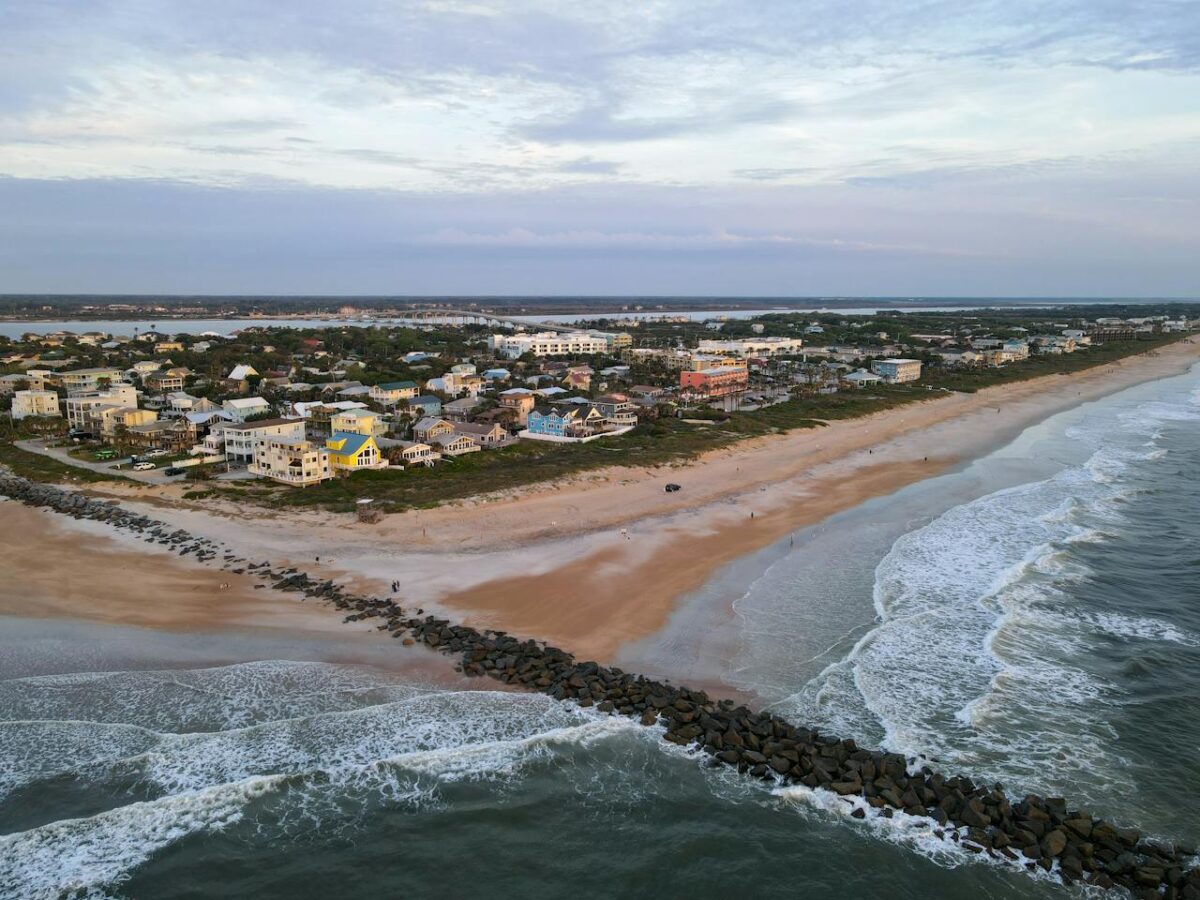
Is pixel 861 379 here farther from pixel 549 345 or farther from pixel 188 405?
pixel 188 405

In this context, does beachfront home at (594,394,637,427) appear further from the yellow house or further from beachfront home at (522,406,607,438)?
the yellow house

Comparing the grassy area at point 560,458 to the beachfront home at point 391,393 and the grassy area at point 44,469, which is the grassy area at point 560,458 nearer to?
the grassy area at point 44,469

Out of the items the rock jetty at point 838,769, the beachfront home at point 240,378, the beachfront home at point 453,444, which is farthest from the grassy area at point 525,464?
the beachfront home at point 240,378

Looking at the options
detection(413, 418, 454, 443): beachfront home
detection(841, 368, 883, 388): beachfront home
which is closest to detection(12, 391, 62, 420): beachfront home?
detection(413, 418, 454, 443): beachfront home

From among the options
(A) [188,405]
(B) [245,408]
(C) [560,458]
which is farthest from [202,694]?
(A) [188,405]

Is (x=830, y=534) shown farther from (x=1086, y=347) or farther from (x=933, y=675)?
(x=1086, y=347)
